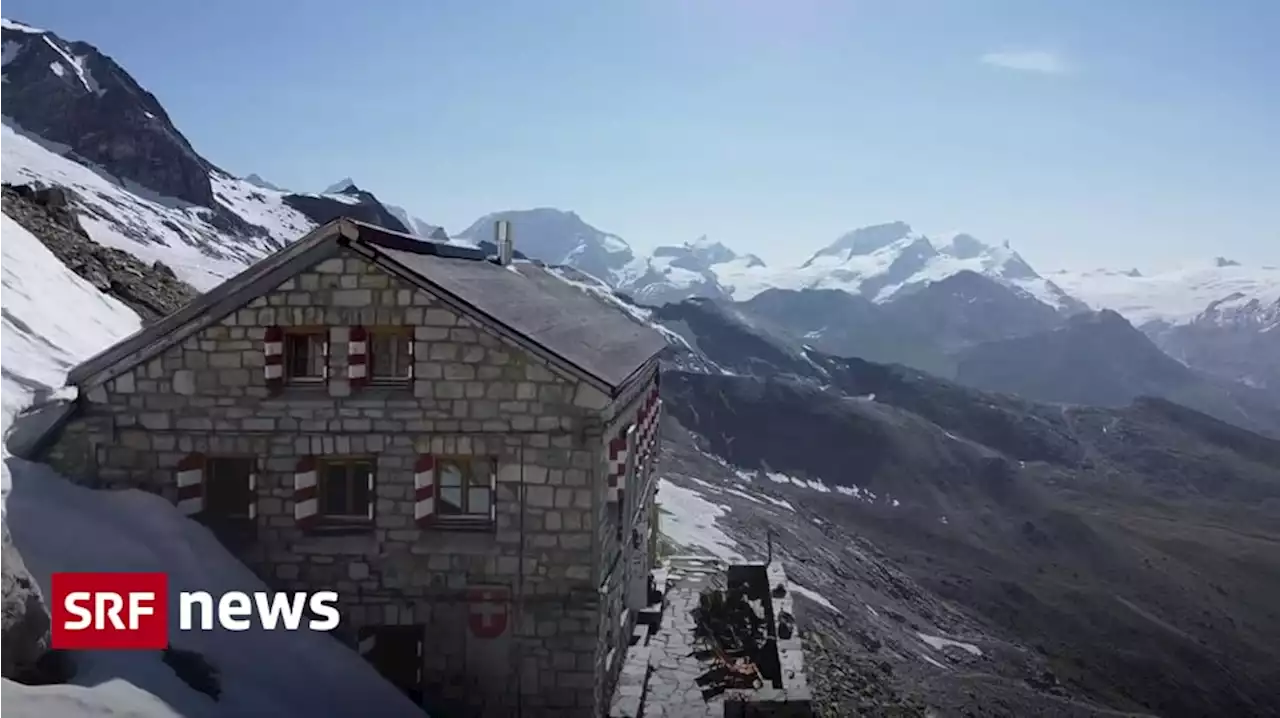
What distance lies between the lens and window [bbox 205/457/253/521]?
637 inches

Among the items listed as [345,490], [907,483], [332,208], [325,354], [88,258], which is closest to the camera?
[325,354]

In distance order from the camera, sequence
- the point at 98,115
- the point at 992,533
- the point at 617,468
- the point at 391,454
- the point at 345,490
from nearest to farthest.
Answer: the point at 391,454, the point at 345,490, the point at 617,468, the point at 992,533, the point at 98,115

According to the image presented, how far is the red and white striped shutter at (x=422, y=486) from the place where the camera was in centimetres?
1579

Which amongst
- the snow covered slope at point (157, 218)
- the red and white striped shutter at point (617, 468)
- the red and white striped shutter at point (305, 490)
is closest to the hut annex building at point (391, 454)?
the red and white striped shutter at point (305, 490)

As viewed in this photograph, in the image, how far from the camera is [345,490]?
1627 centimetres

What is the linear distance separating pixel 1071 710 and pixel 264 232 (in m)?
93.6

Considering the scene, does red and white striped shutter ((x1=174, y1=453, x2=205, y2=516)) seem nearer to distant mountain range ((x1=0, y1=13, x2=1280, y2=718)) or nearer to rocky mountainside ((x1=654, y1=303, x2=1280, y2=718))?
distant mountain range ((x1=0, y1=13, x2=1280, y2=718))

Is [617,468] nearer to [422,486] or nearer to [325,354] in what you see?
[422,486]

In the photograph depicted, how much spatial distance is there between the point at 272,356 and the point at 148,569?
3.49 meters

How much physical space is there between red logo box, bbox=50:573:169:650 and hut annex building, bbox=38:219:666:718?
1903 mm

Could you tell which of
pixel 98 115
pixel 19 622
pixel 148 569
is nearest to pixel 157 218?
pixel 98 115

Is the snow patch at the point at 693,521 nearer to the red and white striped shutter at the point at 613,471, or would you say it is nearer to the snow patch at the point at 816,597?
the snow patch at the point at 816,597

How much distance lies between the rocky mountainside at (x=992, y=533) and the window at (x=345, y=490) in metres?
13.5

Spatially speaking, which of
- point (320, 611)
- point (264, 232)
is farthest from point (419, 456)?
point (264, 232)
